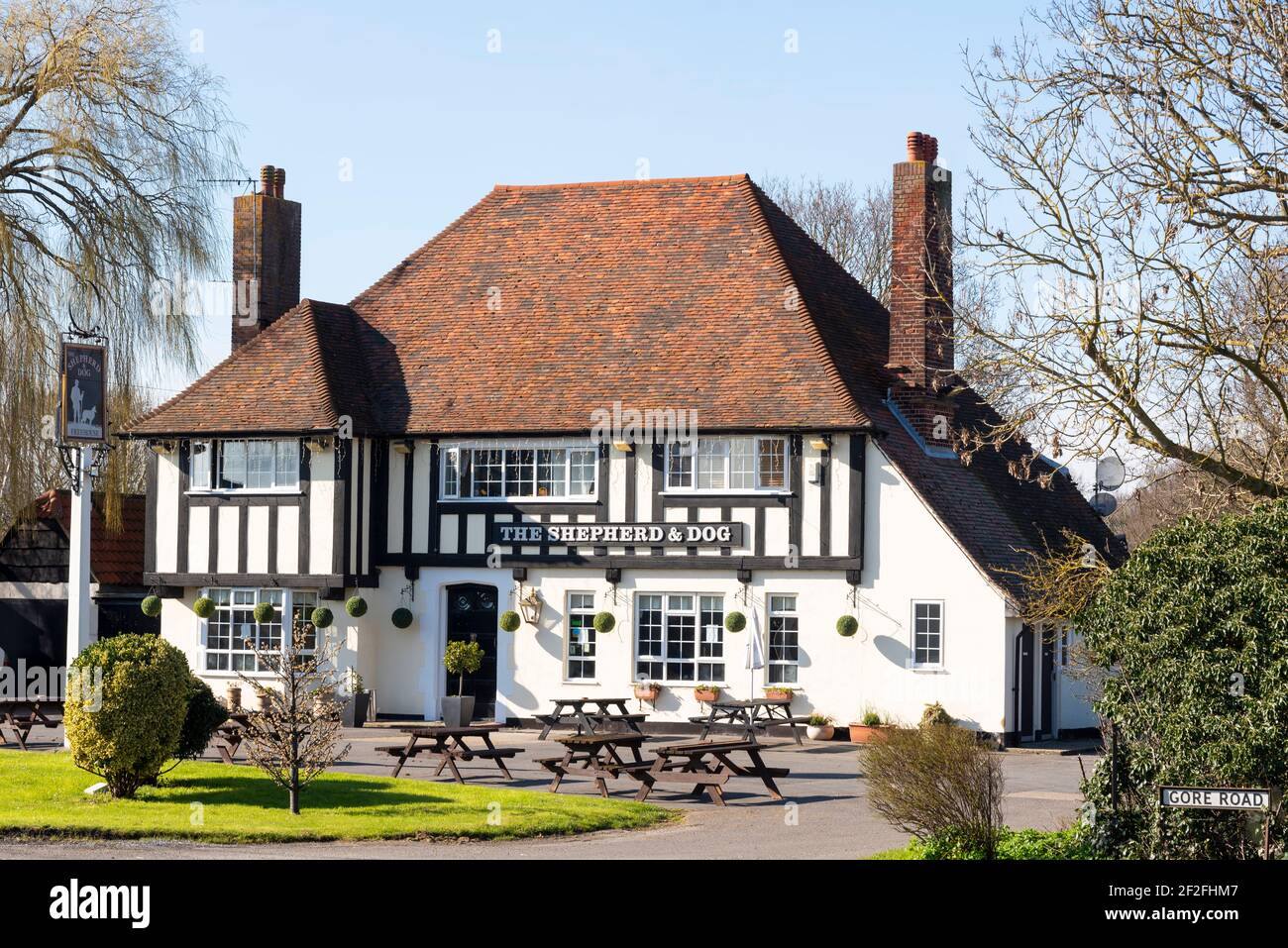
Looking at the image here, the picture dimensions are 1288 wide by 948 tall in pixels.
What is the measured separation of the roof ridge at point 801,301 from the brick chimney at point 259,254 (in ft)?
30.2

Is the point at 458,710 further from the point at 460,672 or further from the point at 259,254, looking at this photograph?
the point at 259,254

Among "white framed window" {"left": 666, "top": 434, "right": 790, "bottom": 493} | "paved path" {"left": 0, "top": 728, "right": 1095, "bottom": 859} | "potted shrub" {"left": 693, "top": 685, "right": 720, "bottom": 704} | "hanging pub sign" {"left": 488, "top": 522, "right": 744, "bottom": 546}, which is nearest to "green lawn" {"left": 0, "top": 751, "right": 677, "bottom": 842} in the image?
"paved path" {"left": 0, "top": 728, "right": 1095, "bottom": 859}

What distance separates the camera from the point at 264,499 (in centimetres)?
3030

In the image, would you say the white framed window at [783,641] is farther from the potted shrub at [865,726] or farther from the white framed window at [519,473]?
the white framed window at [519,473]

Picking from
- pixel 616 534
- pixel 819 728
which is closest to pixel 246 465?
pixel 616 534

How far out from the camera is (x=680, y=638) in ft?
94.8

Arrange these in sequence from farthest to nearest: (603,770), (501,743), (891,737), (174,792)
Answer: (501,743) → (603,770) → (174,792) → (891,737)

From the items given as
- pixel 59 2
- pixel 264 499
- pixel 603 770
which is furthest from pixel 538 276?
pixel 603 770

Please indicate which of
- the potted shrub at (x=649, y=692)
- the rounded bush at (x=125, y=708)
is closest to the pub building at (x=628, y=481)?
the potted shrub at (x=649, y=692)

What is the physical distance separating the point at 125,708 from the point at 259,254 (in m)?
17.8

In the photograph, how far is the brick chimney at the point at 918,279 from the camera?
28.6 meters

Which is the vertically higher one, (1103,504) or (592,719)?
(1103,504)
